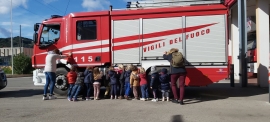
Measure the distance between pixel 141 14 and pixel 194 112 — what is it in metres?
3.94

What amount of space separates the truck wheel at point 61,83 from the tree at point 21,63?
2322cm

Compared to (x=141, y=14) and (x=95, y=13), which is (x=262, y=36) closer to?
(x=141, y=14)

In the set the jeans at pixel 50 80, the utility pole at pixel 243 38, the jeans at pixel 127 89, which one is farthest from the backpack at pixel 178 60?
the utility pole at pixel 243 38

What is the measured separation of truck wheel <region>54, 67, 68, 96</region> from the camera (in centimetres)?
1009

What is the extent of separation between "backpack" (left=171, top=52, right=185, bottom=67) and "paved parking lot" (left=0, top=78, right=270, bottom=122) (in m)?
1.24

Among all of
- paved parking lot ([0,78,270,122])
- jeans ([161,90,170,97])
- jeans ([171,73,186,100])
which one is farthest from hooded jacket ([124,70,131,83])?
jeans ([171,73,186,100])

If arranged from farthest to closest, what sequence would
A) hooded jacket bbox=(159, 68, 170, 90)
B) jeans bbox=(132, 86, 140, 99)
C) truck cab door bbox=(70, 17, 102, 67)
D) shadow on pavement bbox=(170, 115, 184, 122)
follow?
truck cab door bbox=(70, 17, 102, 67), jeans bbox=(132, 86, 140, 99), hooded jacket bbox=(159, 68, 170, 90), shadow on pavement bbox=(170, 115, 184, 122)

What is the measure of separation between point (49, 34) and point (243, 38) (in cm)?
856

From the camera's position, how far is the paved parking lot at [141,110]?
21.6 feet

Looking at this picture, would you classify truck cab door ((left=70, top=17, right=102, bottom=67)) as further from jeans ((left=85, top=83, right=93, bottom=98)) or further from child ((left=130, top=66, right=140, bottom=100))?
child ((left=130, top=66, right=140, bottom=100))

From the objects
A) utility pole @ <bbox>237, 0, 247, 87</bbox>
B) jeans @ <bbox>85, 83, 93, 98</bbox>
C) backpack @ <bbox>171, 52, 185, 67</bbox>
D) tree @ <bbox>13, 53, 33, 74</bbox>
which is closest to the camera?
backpack @ <bbox>171, 52, 185, 67</bbox>

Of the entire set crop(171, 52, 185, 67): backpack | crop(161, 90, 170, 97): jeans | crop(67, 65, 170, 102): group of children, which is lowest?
crop(161, 90, 170, 97): jeans

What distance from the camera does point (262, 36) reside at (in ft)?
40.0

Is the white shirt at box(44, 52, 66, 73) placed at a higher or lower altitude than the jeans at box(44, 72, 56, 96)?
higher
